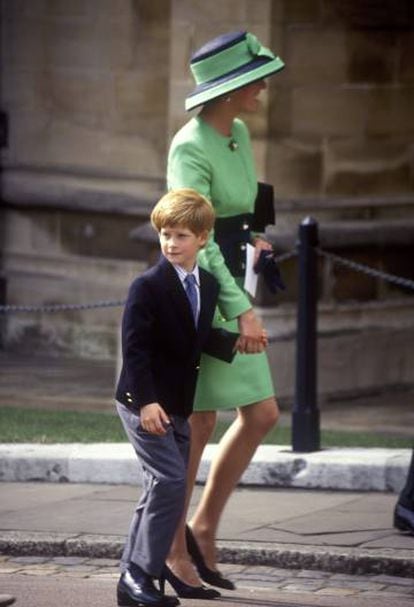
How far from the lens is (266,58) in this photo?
26.3 feet

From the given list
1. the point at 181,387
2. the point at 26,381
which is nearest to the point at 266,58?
the point at 181,387

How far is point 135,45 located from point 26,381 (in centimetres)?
237

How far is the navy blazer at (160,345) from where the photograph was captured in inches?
288

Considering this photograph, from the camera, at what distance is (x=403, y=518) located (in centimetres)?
860

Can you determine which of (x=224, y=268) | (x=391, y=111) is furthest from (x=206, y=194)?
(x=391, y=111)

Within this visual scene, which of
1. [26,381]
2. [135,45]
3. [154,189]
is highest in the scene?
[135,45]

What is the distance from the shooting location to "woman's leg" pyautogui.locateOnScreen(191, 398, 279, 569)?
7836 millimetres

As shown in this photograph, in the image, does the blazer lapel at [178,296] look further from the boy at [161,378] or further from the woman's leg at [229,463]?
the woman's leg at [229,463]

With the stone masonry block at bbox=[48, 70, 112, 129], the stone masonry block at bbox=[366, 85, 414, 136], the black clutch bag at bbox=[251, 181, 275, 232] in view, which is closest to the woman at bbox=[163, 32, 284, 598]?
the black clutch bag at bbox=[251, 181, 275, 232]

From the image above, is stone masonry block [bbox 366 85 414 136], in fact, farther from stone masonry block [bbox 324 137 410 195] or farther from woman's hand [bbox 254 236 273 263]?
woman's hand [bbox 254 236 273 263]

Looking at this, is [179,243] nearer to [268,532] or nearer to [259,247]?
[259,247]

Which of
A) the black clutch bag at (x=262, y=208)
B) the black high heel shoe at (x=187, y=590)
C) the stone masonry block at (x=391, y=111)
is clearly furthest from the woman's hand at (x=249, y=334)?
the stone masonry block at (x=391, y=111)

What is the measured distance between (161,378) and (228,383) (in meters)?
0.47

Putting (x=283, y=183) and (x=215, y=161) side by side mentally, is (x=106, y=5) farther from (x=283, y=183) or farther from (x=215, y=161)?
(x=215, y=161)
